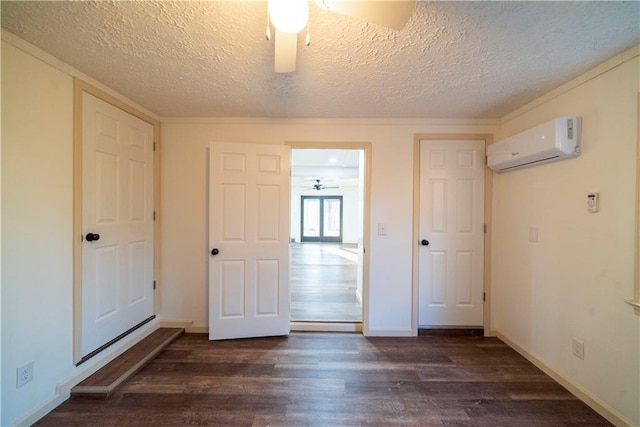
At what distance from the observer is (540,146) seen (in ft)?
6.22

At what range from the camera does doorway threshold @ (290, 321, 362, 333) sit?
2697 mm

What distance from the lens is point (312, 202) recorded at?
1027cm

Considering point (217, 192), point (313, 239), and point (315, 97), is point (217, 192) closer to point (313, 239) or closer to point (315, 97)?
point (315, 97)

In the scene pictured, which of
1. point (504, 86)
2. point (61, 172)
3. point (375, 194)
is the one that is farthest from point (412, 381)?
point (61, 172)

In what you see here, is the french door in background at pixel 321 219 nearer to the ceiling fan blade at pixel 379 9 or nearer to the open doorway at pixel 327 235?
the open doorway at pixel 327 235

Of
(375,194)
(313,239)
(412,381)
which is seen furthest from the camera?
(313,239)

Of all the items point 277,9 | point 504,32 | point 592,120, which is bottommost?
point 592,120

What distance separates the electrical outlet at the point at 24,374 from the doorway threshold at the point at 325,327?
189cm

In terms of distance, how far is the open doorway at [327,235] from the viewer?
3.23 m

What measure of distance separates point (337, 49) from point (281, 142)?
127 cm

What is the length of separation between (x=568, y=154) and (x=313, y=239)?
880 centimetres

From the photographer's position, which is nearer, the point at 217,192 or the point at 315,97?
the point at 315,97

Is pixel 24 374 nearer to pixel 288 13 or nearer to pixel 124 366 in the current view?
pixel 124 366

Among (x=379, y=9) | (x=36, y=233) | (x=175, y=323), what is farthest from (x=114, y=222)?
(x=379, y=9)
